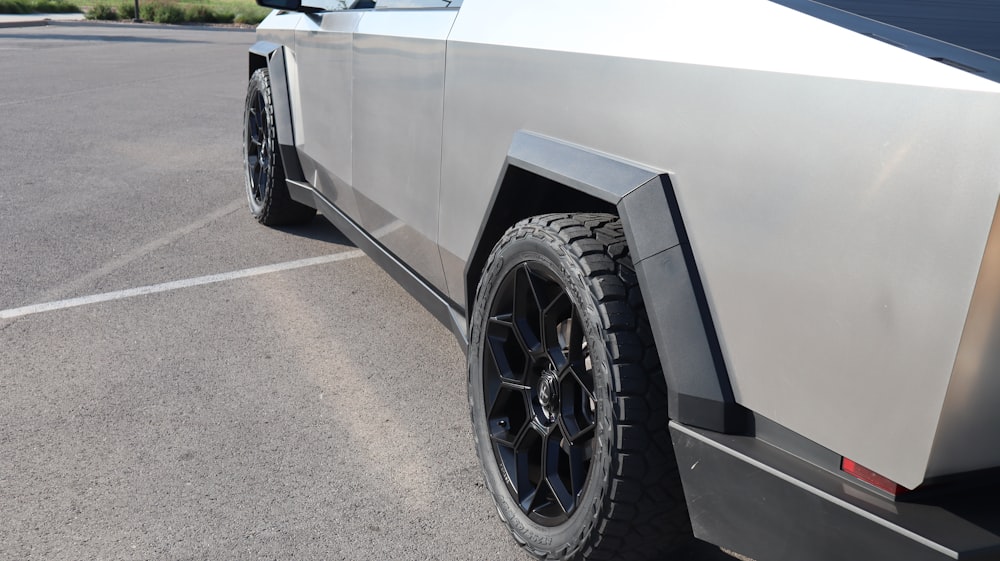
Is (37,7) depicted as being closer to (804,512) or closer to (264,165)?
(264,165)

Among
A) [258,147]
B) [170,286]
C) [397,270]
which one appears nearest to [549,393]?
[397,270]

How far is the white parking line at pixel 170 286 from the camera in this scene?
438 centimetres

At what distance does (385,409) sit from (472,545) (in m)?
0.92

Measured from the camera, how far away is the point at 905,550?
1.53 meters

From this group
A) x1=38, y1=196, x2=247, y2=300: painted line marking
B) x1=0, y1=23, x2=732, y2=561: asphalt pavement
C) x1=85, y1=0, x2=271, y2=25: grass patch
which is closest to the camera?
x1=0, y1=23, x2=732, y2=561: asphalt pavement

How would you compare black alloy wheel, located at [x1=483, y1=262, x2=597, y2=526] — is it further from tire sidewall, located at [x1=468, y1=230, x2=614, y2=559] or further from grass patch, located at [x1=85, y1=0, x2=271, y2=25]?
grass patch, located at [x1=85, y1=0, x2=271, y2=25]

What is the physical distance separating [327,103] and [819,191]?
2.97 m

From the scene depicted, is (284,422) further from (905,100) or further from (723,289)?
(905,100)

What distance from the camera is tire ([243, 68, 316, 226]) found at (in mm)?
5223

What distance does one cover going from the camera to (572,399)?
7.86ft

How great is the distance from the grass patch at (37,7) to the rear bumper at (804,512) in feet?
126

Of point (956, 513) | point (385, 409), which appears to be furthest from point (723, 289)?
point (385, 409)

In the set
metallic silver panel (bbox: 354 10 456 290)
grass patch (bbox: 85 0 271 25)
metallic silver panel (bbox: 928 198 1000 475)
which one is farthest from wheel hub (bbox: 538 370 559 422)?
grass patch (bbox: 85 0 271 25)

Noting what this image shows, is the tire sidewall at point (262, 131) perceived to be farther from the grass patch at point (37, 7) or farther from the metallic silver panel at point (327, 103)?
the grass patch at point (37, 7)
